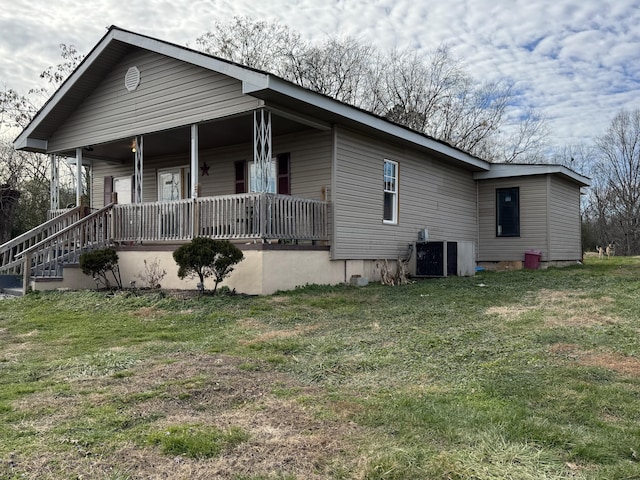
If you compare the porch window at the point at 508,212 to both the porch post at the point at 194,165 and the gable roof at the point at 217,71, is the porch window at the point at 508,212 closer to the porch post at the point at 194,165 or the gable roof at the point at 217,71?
the gable roof at the point at 217,71

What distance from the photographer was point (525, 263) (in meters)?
15.8

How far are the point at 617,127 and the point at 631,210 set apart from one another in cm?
688

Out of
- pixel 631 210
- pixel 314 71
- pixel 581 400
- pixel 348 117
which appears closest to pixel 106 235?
pixel 348 117

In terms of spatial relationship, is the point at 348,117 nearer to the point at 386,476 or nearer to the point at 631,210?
the point at 386,476

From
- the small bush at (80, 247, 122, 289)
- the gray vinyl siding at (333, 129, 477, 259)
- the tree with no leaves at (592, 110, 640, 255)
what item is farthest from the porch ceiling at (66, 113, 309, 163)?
the tree with no leaves at (592, 110, 640, 255)

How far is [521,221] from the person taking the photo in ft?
52.5

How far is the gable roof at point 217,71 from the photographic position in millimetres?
9250

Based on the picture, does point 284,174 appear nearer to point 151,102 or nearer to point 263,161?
point 263,161

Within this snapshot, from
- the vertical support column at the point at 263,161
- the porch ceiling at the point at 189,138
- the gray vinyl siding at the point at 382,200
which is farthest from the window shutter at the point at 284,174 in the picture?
the vertical support column at the point at 263,161

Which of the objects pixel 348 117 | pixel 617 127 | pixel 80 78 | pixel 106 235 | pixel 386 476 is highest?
pixel 617 127

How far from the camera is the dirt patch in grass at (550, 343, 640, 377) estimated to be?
173 inches

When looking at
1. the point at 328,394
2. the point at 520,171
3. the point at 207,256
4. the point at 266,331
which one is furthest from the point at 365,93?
the point at 328,394

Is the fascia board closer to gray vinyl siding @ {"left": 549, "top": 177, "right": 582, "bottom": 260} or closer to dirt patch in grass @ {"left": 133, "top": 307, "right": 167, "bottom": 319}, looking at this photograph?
gray vinyl siding @ {"left": 549, "top": 177, "right": 582, "bottom": 260}

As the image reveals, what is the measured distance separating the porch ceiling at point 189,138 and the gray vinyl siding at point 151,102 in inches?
11.5
